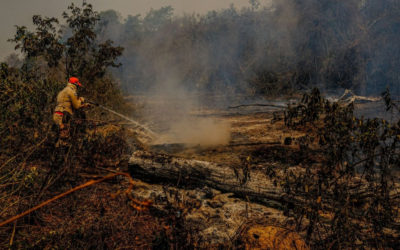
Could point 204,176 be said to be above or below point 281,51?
below

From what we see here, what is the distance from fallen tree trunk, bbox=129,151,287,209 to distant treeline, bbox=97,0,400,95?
8.16 m

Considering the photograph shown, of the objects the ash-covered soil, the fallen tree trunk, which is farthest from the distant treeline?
the fallen tree trunk

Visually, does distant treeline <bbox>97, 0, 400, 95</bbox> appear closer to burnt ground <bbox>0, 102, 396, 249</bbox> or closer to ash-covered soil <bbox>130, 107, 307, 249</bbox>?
ash-covered soil <bbox>130, 107, 307, 249</bbox>

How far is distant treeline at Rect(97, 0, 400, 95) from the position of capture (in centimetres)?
868

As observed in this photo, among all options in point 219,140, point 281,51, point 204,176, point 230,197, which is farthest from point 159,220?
point 281,51

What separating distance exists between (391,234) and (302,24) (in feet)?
33.5

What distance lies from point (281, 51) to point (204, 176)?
33.7 ft

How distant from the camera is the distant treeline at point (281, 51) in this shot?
868cm

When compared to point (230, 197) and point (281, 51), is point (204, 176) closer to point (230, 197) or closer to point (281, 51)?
point (230, 197)

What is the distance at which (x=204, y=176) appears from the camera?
3102 mm

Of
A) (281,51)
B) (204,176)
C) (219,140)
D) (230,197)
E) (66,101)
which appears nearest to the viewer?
(230,197)

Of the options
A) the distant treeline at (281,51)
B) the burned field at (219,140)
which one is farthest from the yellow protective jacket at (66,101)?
the distant treeline at (281,51)

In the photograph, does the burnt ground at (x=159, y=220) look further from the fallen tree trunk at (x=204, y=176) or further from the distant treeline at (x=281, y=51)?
the distant treeline at (x=281, y=51)

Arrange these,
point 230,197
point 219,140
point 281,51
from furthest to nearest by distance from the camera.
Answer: point 281,51, point 219,140, point 230,197
